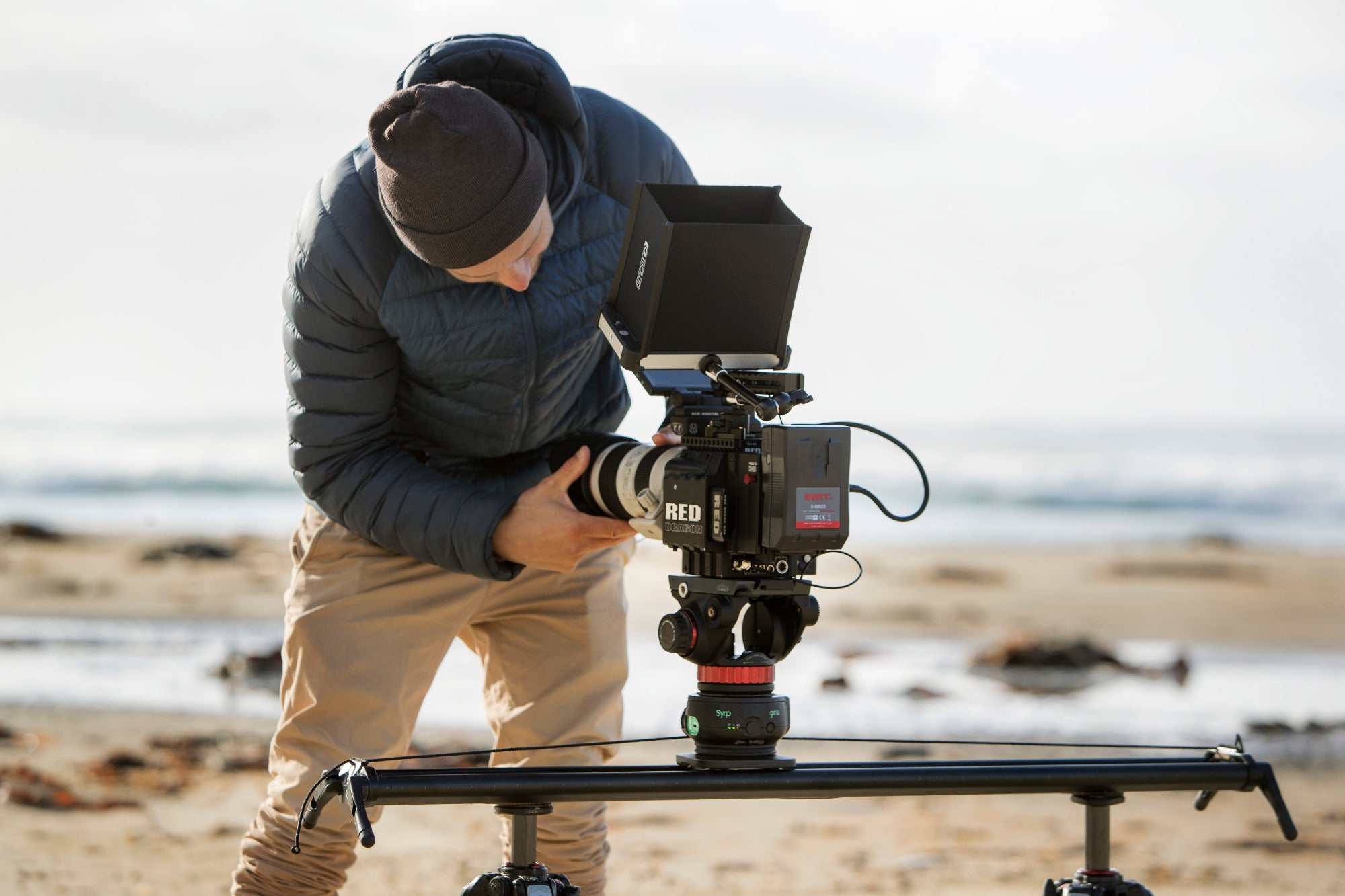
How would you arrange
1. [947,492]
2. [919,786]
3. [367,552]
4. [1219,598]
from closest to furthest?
1. [919,786]
2. [367,552]
3. [1219,598]
4. [947,492]

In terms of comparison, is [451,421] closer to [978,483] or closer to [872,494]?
[872,494]

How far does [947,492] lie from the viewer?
16391 millimetres

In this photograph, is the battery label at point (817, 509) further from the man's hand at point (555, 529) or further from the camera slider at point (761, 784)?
the man's hand at point (555, 529)

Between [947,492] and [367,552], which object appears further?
[947,492]

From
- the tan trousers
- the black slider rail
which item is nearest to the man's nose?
the tan trousers

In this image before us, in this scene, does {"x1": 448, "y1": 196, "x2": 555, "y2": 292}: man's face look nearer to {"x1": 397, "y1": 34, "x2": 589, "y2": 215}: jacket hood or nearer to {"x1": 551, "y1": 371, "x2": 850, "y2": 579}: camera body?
{"x1": 397, "y1": 34, "x2": 589, "y2": 215}: jacket hood

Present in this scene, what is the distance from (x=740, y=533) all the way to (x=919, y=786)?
0.40 metres

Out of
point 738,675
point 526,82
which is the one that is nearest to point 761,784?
point 738,675

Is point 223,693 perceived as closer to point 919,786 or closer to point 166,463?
point 919,786

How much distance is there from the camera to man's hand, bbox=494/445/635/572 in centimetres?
213

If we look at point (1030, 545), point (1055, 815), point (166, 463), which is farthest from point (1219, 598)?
point (166, 463)

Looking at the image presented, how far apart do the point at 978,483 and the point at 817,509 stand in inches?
611

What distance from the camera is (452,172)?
6.52 ft

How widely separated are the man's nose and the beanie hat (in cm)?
6
